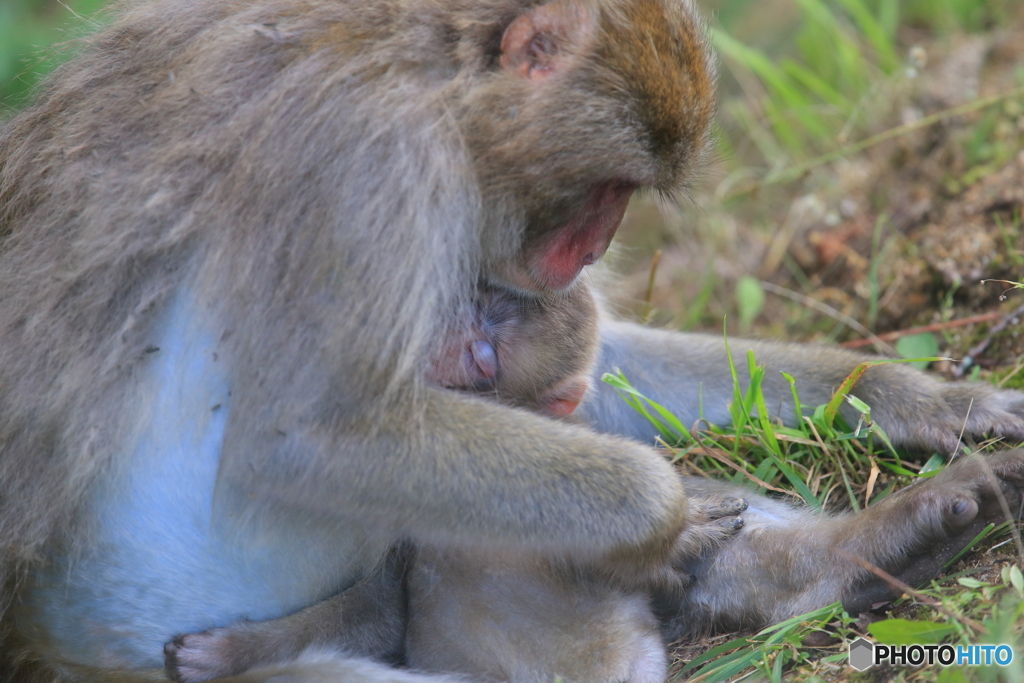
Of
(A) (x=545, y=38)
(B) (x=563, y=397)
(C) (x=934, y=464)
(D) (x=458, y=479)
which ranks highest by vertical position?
(A) (x=545, y=38)

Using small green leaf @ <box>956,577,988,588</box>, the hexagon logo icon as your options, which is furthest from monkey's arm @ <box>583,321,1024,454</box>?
the hexagon logo icon

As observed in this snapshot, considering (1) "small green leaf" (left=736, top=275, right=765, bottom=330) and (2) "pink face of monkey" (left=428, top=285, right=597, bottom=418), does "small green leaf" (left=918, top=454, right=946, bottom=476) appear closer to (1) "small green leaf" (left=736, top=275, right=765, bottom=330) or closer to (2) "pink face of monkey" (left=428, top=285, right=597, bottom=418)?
(2) "pink face of monkey" (left=428, top=285, right=597, bottom=418)

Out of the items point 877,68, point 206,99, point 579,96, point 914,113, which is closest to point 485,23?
point 579,96

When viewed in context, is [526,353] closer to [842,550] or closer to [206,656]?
[842,550]

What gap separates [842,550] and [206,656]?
1942 millimetres

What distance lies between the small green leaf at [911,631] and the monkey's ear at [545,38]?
5.91 feet

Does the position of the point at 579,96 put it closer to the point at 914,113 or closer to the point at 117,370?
the point at 117,370

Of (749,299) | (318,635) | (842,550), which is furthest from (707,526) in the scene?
(749,299)

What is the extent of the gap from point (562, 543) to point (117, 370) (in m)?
1.41

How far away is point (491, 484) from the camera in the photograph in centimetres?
278

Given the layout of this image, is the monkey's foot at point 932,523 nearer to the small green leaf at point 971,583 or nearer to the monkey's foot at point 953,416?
the small green leaf at point 971,583

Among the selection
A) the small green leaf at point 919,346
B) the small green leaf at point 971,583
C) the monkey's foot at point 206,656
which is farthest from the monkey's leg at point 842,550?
the monkey's foot at point 206,656

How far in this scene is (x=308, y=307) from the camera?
2.73m

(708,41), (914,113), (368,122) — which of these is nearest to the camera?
(368,122)
